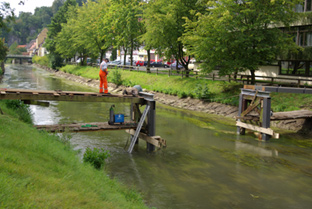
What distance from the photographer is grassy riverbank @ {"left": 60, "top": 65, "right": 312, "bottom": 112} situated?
24798mm

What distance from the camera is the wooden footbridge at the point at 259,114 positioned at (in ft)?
62.4

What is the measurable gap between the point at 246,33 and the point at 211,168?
16.5 meters

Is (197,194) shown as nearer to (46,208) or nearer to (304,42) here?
(46,208)

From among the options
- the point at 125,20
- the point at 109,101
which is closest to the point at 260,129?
the point at 109,101

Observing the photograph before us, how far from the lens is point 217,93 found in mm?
30719

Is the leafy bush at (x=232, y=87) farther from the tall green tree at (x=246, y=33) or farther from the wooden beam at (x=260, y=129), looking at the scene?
the wooden beam at (x=260, y=129)

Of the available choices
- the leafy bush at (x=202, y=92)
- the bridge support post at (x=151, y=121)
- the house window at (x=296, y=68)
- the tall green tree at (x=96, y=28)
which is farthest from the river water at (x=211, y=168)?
the tall green tree at (x=96, y=28)

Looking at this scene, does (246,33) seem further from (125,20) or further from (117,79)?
(125,20)

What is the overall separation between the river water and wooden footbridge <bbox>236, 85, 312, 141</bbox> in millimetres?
713

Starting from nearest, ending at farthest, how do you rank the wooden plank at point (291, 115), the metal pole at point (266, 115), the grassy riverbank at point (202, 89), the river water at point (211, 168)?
1. the river water at point (211, 168)
2. the metal pole at point (266, 115)
3. the wooden plank at point (291, 115)
4. the grassy riverbank at point (202, 89)

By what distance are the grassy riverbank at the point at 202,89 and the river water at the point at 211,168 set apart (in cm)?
515

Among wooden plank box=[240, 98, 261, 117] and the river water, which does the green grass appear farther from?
the river water

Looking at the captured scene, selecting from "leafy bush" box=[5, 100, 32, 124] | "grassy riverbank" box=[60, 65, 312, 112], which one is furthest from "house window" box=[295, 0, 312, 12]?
"leafy bush" box=[5, 100, 32, 124]

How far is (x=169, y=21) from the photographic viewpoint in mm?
36094
